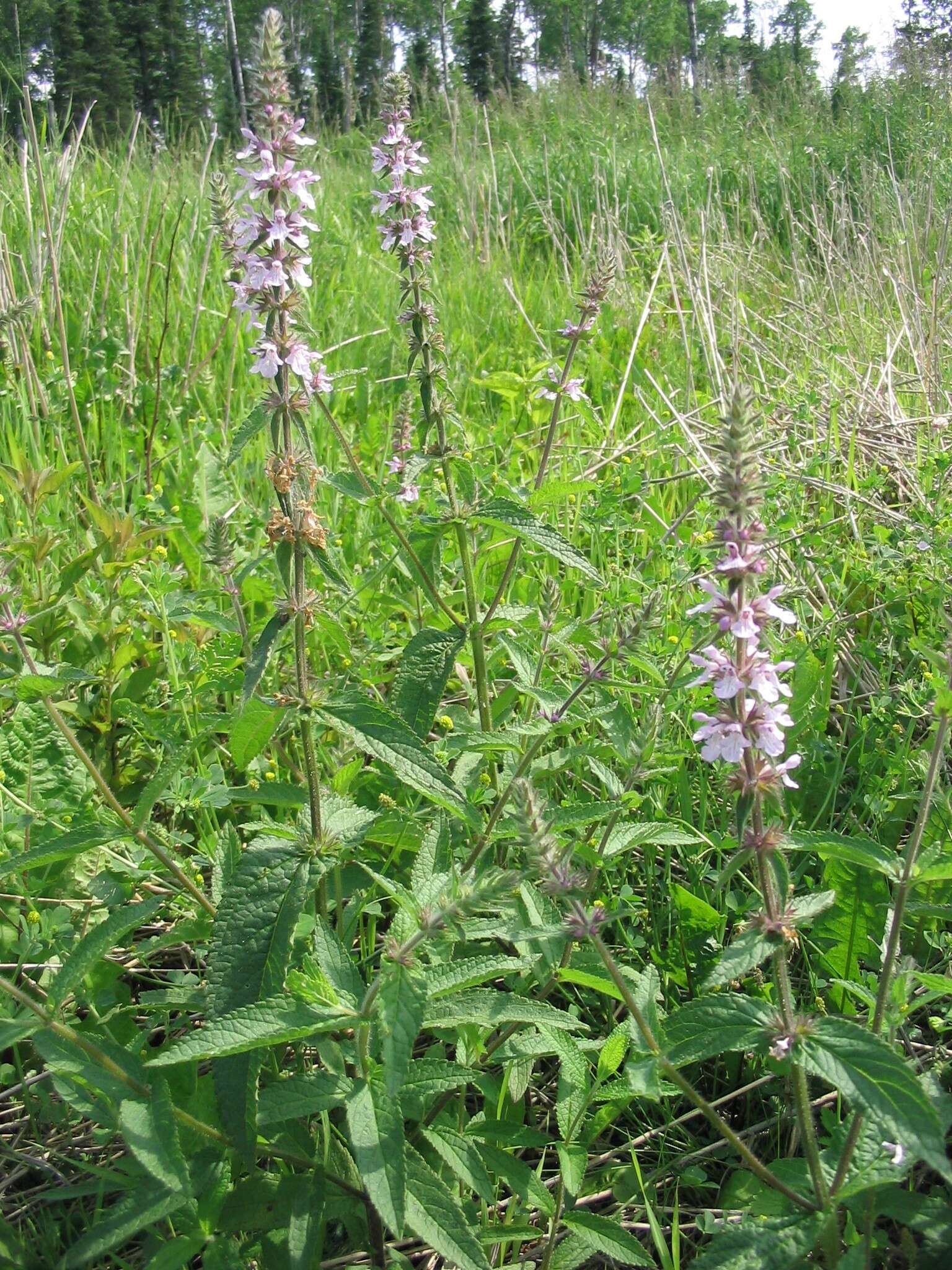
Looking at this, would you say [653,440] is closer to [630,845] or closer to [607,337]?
[607,337]

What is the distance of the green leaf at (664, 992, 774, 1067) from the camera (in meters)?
1.20

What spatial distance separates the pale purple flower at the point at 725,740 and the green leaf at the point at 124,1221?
33.0 inches

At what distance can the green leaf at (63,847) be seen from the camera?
141cm

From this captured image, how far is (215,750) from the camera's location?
7.87 feet

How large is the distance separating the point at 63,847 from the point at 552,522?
2072mm

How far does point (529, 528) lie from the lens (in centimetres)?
182

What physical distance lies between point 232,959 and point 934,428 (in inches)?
125

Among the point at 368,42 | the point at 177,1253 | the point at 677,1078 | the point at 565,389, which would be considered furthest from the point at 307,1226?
the point at 368,42

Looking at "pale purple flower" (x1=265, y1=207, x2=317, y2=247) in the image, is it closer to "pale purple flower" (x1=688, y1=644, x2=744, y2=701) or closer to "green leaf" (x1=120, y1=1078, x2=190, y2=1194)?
"pale purple flower" (x1=688, y1=644, x2=744, y2=701)

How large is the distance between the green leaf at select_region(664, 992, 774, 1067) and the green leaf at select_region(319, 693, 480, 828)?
1.34ft

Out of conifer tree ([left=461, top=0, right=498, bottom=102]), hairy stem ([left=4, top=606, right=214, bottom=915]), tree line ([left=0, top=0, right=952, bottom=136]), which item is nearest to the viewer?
hairy stem ([left=4, top=606, right=214, bottom=915])

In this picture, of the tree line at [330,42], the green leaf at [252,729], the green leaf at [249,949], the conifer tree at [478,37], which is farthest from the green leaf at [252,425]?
the conifer tree at [478,37]

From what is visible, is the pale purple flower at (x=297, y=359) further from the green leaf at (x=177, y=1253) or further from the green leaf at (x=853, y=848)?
the green leaf at (x=177, y=1253)

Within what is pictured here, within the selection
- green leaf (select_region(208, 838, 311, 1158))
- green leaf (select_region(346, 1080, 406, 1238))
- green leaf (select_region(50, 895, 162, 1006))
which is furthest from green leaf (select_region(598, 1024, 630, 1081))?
green leaf (select_region(50, 895, 162, 1006))
